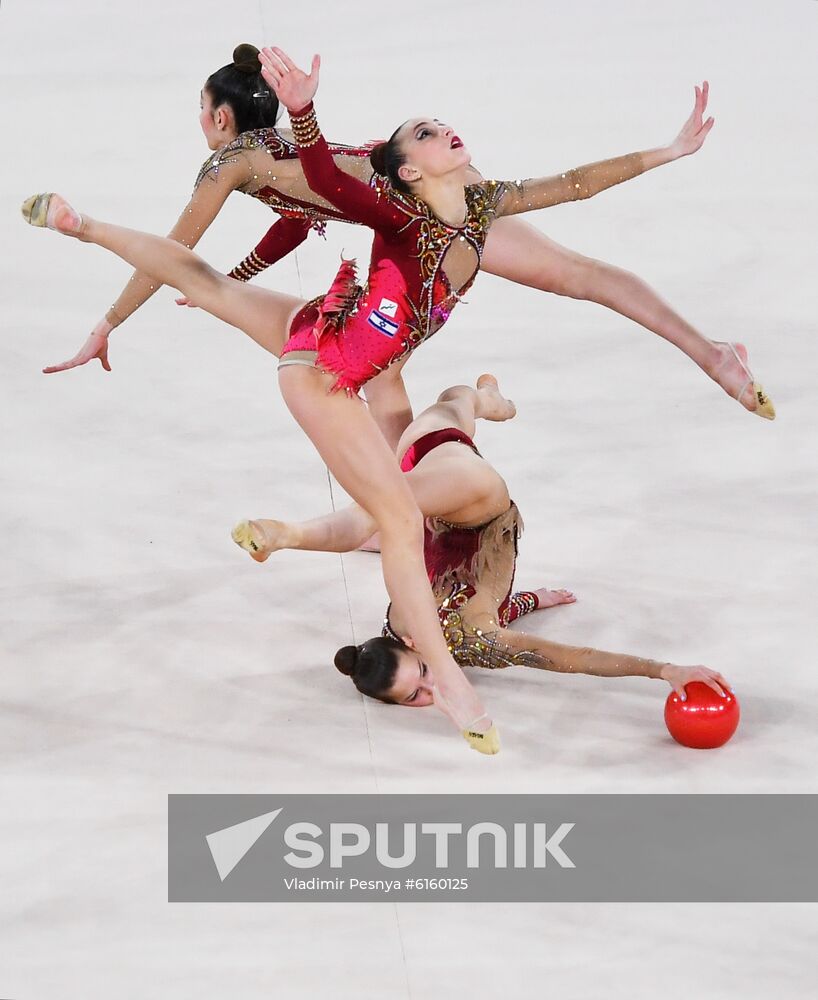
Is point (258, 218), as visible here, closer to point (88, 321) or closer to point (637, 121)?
point (88, 321)

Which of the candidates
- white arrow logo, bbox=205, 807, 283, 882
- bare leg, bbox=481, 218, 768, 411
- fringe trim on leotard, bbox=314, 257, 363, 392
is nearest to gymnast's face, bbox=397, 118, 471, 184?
fringe trim on leotard, bbox=314, 257, 363, 392

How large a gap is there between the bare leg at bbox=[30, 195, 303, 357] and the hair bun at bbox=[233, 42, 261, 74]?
0.52 m

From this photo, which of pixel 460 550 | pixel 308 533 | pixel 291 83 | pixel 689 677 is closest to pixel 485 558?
Answer: pixel 460 550

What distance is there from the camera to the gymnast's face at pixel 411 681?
12.5ft

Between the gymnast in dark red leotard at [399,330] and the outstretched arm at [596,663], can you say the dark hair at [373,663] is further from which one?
the outstretched arm at [596,663]

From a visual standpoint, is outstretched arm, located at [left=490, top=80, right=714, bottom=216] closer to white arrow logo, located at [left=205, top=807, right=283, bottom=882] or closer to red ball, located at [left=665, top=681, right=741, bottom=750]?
red ball, located at [left=665, top=681, right=741, bottom=750]

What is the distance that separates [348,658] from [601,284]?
1161 millimetres

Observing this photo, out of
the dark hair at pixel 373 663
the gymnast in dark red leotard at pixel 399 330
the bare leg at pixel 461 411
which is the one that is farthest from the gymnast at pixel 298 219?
the dark hair at pixel 373 663

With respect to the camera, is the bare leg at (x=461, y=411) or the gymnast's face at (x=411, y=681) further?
A: the bare leg at (x=461, y=411)

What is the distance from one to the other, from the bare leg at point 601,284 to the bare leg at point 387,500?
779 mm

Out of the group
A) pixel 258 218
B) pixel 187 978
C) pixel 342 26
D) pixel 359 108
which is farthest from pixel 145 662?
pixel 342 26

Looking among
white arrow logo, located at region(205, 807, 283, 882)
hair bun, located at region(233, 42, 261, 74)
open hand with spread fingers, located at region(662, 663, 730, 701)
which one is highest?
hair bun, located at region(233, 42, 261, 74)

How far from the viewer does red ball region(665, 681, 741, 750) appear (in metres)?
3.65

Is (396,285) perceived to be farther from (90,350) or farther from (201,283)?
(90,350)
